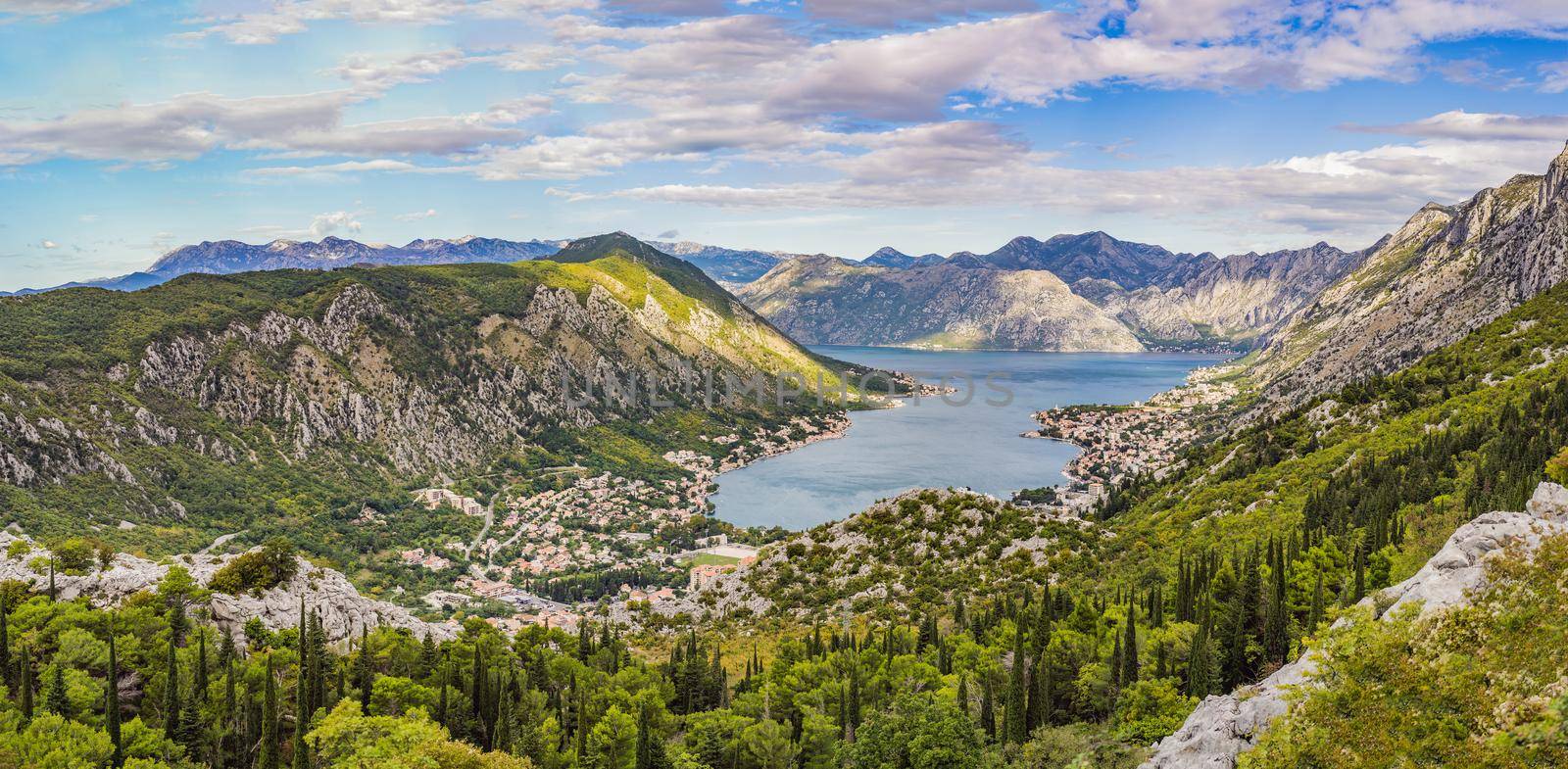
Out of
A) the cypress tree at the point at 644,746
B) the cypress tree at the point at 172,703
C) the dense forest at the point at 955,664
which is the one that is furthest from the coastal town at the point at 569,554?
the cypress tree at the point at 172,703

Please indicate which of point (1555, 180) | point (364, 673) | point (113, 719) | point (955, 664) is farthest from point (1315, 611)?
point (1555, 180)

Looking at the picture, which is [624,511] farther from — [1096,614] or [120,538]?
[1096,614]

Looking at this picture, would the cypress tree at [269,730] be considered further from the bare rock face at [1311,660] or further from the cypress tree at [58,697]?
the bare rock face at [1311,660]

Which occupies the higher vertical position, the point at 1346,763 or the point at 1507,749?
the point at 1507,749

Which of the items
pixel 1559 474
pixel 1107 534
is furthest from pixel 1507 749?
pixel 1107 534

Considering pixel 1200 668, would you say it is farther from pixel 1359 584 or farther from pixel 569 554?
pixel 569 554

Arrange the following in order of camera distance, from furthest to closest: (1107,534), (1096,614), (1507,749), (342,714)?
(1107,534), (1096,614), (342,714), (1507,749)

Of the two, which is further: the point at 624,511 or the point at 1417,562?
the point at 624,511
